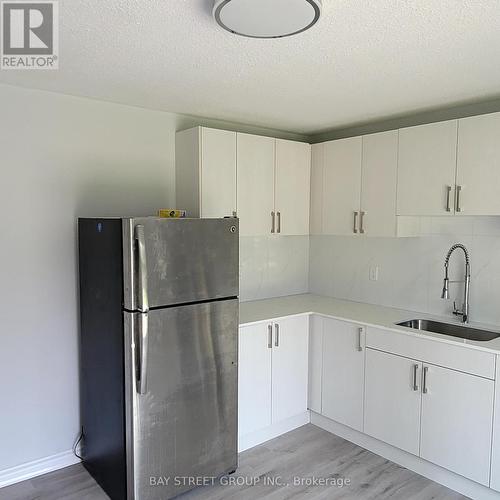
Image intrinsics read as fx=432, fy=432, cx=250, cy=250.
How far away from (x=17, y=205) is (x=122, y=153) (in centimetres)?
76

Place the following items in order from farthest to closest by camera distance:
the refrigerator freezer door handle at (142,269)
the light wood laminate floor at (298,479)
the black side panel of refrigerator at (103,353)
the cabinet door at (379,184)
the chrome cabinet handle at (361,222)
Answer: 1. the chrome cabinet handle at (361,222)
2. the cabinet door at (379,184)
3. the light wood laminate floor at (298,479)
4. the black side panel of refrigerator at (103,353)
5. the refrigerator freezer door handle at (142,269)

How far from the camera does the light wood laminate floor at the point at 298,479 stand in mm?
2533

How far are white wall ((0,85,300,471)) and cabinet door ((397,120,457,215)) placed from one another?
1.94 m

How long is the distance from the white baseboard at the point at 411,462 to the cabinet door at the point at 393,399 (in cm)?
8

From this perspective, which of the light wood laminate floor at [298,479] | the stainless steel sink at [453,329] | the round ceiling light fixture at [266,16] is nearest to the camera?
the round ceiling light fixture at [266,16]

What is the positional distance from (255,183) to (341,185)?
2.38 ft

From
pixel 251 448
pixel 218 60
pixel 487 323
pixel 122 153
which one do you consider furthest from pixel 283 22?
pixel 251 448

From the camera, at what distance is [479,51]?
1979 millimetres

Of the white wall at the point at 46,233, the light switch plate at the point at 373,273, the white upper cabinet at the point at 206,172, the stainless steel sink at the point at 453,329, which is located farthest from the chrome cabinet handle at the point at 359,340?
the white wall at the point at 46,233

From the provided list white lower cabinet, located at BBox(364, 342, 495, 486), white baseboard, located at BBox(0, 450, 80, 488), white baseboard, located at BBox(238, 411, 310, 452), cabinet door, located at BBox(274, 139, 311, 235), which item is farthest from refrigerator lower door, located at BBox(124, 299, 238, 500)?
cabinet door, located at BBox(274, 139, 311, 235)

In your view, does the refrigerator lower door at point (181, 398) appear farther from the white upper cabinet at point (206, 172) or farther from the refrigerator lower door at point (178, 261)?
the white upper cabinet at point (206, 172)

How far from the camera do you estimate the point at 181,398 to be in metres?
2.43

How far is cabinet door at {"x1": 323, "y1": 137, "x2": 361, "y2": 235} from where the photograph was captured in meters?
3.42

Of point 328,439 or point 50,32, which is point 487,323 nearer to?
point 328,439
